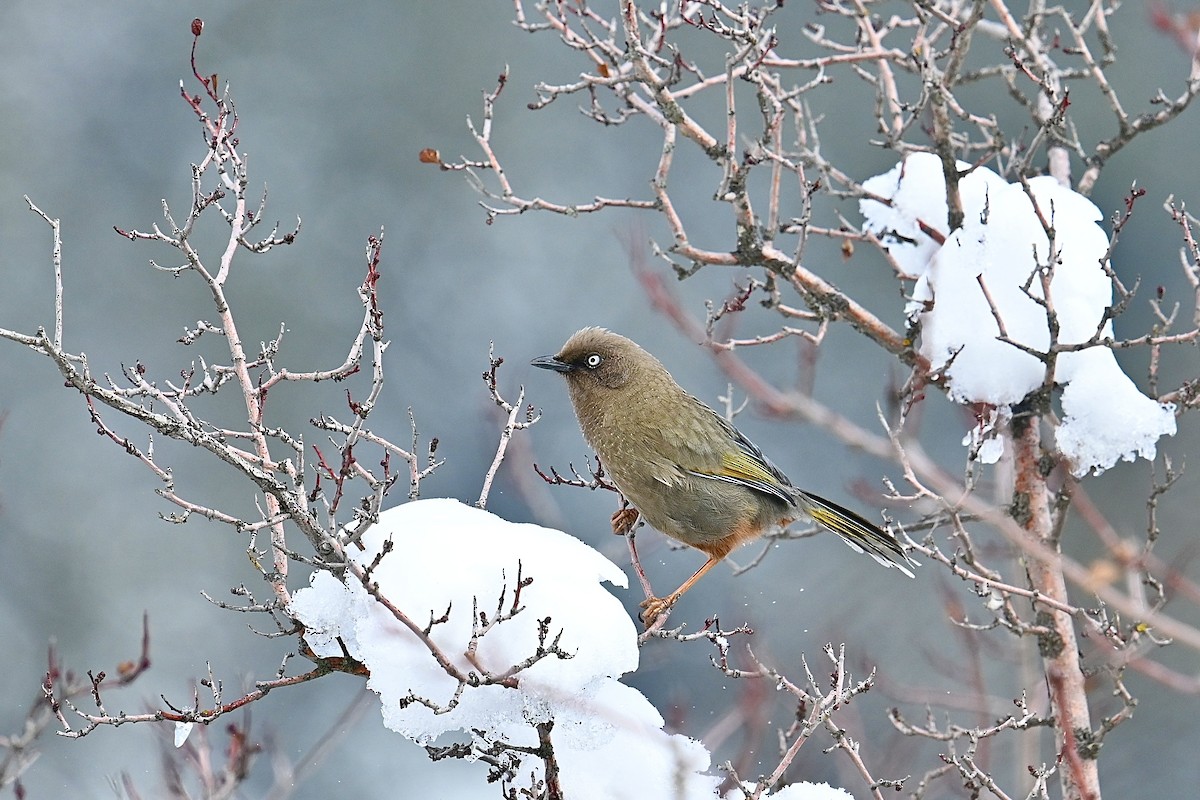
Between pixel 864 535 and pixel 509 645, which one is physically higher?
pixel 864 535

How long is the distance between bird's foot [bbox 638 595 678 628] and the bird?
0.36 meters

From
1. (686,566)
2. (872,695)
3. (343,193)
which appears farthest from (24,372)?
(872,695)

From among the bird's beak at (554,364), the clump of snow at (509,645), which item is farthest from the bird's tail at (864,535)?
the clump of snow at (509,645)

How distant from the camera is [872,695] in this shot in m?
11.4

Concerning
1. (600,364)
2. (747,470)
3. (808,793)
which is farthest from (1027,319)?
(808,793)

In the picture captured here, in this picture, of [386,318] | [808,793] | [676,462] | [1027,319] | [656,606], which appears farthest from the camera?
[386,318]

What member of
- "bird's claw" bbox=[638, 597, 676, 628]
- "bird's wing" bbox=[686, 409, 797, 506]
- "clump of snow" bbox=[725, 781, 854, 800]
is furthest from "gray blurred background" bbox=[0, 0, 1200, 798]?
"clump of snow" bbox=[725, 781, 854, 800]

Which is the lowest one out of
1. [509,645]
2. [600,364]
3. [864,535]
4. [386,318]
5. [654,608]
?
[509,645]

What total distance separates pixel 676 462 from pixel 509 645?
2.20m

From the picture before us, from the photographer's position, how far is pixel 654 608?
5.02 meters

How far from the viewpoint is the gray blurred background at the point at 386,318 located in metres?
12.1

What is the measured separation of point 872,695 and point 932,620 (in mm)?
1618

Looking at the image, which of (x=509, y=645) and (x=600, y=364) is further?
(x=600, y=364)

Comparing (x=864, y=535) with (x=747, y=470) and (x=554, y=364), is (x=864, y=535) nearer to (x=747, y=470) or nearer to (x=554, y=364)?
(x=747, y=470)
